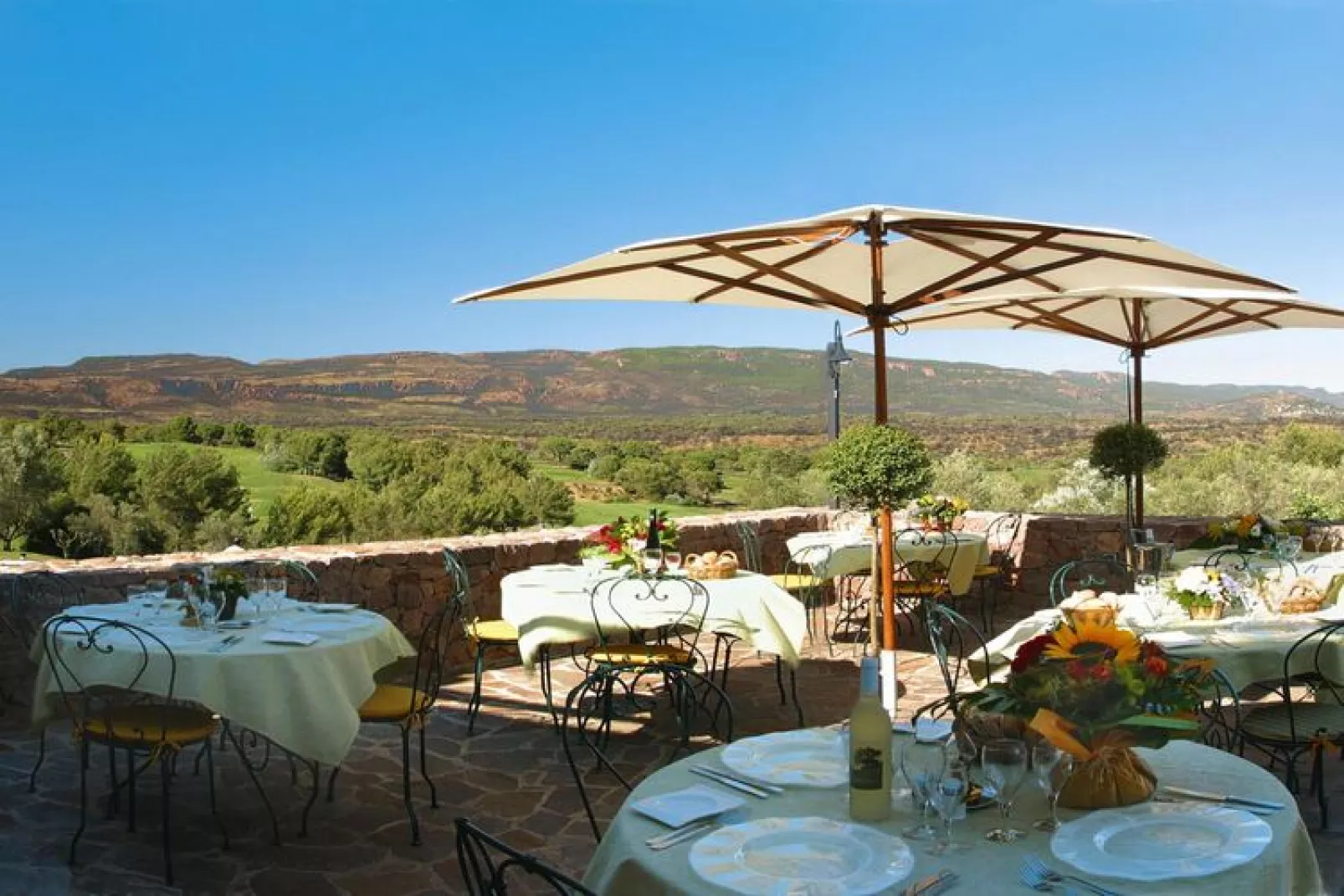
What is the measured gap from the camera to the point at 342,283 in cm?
4256

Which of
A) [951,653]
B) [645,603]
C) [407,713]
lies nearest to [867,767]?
[407,713]

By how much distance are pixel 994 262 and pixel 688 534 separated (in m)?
3.99

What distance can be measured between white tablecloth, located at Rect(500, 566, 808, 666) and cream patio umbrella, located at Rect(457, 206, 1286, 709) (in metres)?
0.51

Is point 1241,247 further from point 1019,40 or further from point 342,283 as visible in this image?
point 342,283

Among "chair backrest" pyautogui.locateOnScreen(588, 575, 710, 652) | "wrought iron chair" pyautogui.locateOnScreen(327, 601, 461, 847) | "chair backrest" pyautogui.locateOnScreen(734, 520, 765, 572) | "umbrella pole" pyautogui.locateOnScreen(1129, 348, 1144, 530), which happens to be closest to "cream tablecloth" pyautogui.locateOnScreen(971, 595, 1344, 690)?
"chair backrest" pyautogui.locateOnScreen(588, 575, 710, 652)

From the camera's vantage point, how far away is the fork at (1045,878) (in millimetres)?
1702

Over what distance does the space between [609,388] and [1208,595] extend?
34.1 m

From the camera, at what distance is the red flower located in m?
2.12

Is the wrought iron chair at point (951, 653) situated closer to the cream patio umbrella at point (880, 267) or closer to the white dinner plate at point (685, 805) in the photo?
the cream patio umbrella at point (880, 267)

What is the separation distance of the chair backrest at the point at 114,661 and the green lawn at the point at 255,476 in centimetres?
2058

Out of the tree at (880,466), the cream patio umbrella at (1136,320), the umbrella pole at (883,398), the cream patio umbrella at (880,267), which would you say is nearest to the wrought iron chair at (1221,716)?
the cream patio umbrella at (880,267)

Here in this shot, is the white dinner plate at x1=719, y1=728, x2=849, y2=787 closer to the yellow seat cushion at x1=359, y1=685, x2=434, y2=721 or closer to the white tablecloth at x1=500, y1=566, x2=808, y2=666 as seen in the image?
the yellow seat cushion at x1=359, y1=685, x2=434, y2=721

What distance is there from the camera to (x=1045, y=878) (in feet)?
5.77

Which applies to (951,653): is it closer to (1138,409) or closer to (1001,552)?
(1001,552)
